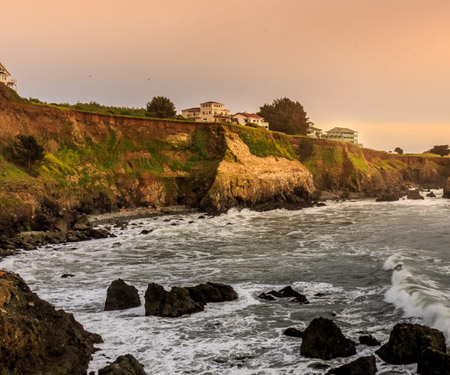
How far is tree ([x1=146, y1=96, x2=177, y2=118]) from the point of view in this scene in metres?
77.4

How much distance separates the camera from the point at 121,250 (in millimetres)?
31391

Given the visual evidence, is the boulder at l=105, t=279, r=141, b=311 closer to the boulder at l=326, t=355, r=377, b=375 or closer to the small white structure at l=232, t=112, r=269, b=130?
the boulder at l=326, t=355, r=377, b=375

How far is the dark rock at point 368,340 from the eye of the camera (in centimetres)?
1378

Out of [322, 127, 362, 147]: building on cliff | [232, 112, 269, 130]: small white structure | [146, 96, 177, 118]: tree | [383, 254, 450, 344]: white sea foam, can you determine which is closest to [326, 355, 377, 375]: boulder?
[383, 254, 450, 344]: white sea foam

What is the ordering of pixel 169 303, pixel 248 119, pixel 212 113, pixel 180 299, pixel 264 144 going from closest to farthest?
pixel 169 303, pixel 180 299, pixel 264 144, pixel 212 113, pixel 248 119

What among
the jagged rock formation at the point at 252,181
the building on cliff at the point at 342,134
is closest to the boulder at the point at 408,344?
the jagged rock formation at the point at 252,181

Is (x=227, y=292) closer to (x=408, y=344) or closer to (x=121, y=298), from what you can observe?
(x=121, y=298)

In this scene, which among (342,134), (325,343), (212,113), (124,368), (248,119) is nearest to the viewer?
(124,368)

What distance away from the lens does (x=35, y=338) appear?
37.3ft

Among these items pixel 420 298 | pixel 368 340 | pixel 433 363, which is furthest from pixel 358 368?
pixel 420 298

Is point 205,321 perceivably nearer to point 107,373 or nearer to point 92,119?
point 107,373

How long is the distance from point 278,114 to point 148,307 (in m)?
97.5

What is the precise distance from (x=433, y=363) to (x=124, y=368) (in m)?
8.80

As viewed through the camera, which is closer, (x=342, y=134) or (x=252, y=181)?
(x=252, y=181)
